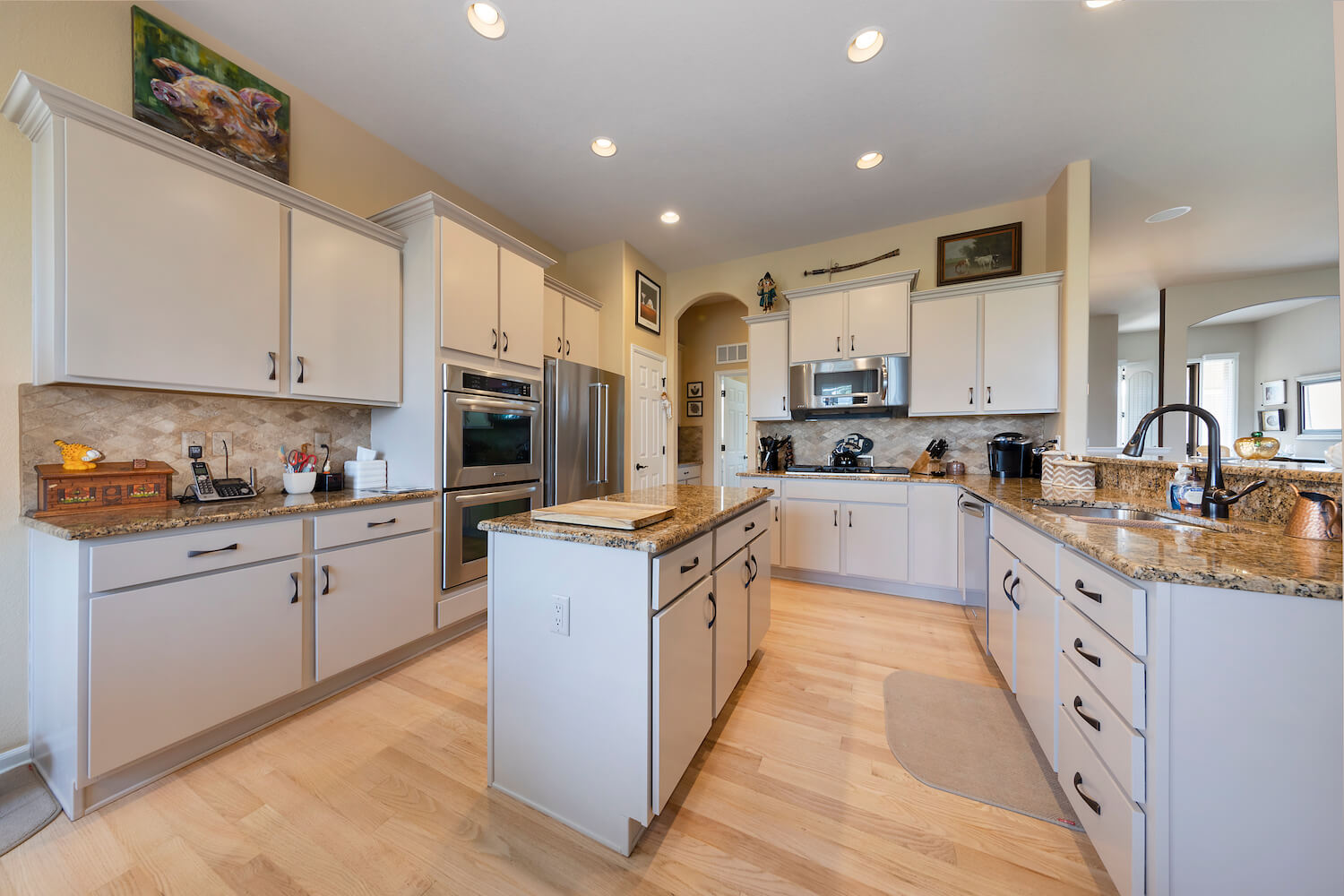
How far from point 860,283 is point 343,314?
11.2ft

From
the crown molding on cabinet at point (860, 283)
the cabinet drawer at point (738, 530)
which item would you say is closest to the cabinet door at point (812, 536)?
the cabinet drawer at point (738, 530)

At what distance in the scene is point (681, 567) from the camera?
1.31 m

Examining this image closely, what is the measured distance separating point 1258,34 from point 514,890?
4200 millimetres

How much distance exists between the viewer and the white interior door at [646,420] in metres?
4.09

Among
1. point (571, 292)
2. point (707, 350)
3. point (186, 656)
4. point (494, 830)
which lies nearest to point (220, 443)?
point (186, 656)

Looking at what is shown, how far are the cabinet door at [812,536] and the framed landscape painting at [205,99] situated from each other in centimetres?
370

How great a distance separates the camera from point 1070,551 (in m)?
1.30

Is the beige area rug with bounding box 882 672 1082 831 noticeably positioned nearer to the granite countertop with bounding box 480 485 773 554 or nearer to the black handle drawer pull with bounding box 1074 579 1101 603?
the black handle drawer pull with bounding box 1074 579 1101 603

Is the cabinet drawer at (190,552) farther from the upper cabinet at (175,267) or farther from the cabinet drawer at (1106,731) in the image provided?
the cabinet drawer at (1106,731)

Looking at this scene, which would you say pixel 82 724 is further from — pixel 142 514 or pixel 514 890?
pixel 514 890

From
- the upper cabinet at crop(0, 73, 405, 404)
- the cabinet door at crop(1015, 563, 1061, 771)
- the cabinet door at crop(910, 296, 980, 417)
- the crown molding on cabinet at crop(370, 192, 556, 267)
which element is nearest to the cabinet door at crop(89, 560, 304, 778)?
the upper cabinet at crop(0, 73, 405, 404)

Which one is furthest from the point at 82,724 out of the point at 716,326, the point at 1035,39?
the point at 716,326

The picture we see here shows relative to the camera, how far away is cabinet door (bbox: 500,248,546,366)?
9.04 ft

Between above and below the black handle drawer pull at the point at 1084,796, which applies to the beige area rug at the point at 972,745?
below
